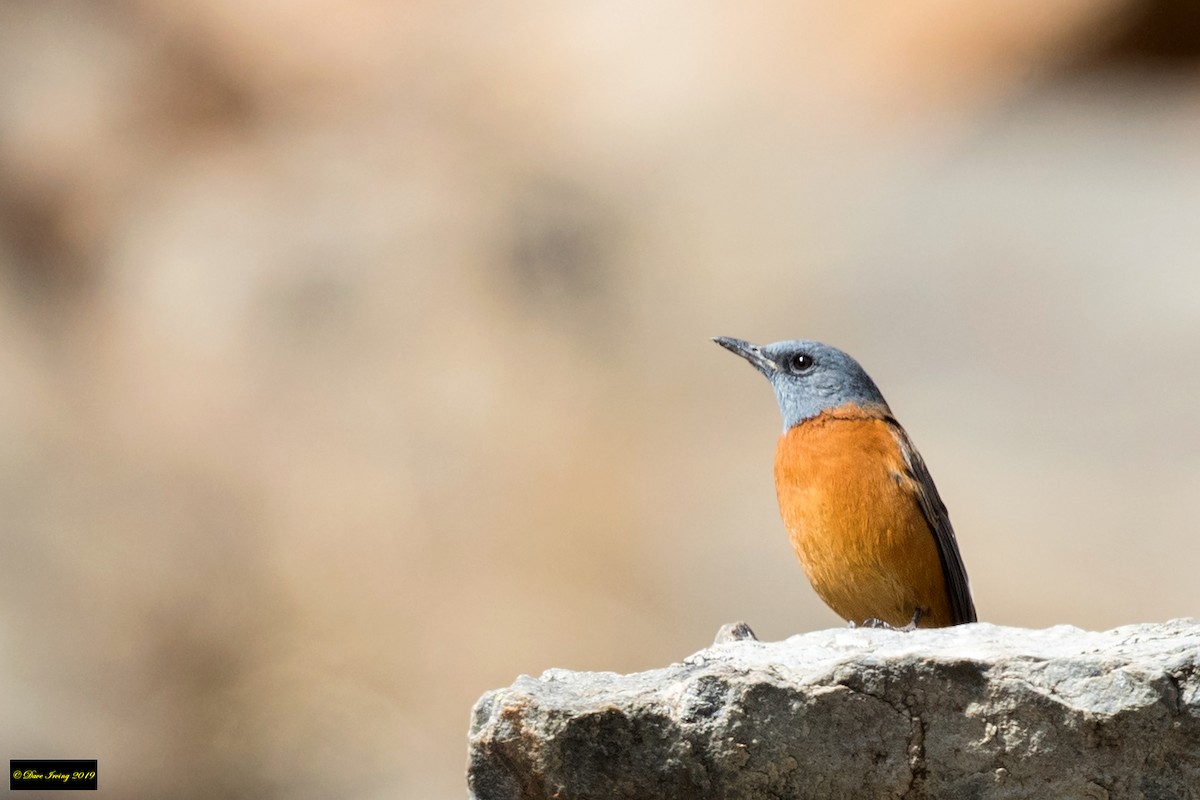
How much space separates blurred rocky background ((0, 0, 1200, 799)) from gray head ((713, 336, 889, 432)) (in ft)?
15.1

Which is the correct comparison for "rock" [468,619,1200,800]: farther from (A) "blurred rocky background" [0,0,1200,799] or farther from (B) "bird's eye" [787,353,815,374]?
(A) "blurred rocky background" [0,0,1200,799]

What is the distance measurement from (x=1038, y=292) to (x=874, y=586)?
6.29 meters

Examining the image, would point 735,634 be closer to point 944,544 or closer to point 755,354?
point 944,544

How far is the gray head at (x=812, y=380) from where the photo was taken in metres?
6.19

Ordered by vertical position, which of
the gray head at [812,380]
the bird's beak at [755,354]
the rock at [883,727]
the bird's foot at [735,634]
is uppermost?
the bird's beak at [755,354]

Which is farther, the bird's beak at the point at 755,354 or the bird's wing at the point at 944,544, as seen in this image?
the bird's beak at the point at 755,354

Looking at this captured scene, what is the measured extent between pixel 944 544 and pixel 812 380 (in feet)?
3.21

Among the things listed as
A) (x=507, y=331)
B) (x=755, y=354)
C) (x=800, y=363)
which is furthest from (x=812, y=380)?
(x=507, y=331)

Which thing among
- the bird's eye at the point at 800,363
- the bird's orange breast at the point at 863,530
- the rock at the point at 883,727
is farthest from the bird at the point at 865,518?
the rock at the point at 883,727

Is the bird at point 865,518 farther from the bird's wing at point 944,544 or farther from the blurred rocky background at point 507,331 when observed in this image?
the blurred rocky background at point 507,331

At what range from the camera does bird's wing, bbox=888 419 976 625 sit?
19.0ft

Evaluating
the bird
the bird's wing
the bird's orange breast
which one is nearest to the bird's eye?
the bird

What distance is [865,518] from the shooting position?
5590mm

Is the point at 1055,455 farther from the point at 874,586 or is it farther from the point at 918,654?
the point at 918,654
